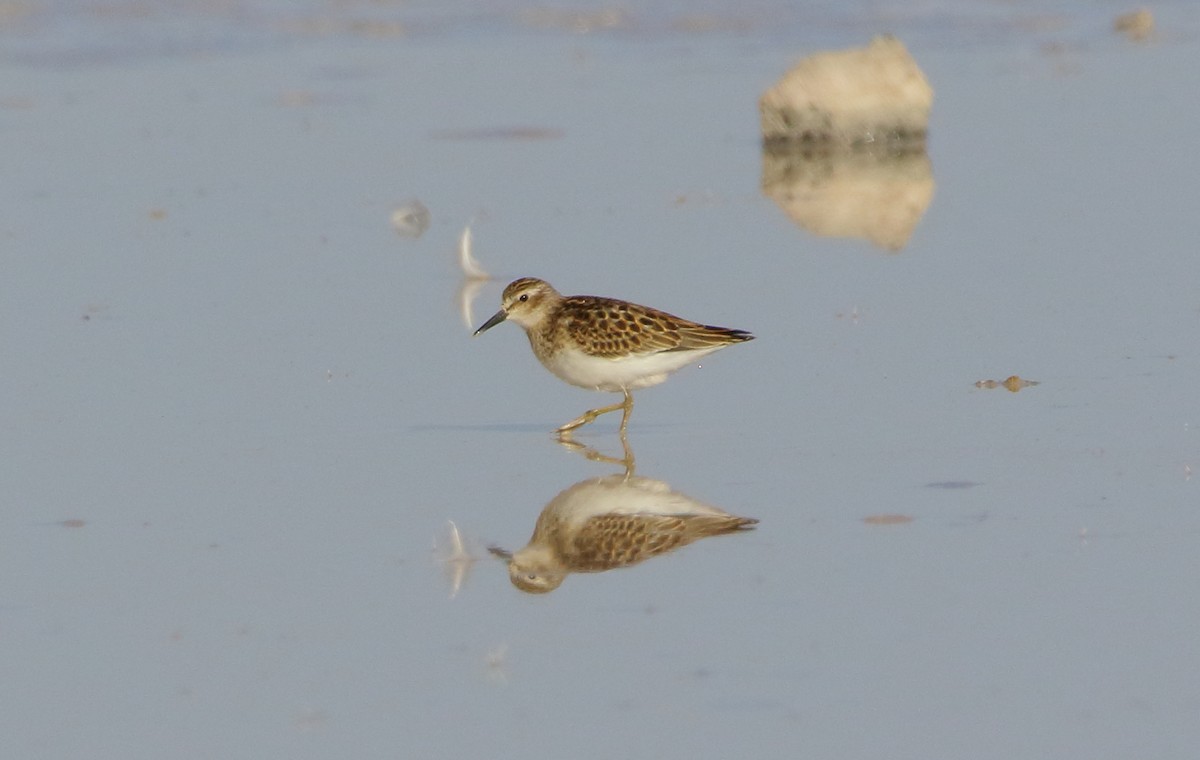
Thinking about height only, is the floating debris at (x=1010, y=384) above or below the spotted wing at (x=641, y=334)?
below

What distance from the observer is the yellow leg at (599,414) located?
31.6 feet

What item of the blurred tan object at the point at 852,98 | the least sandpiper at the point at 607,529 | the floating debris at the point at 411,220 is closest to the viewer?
the least sandpiper at the point at 607,529

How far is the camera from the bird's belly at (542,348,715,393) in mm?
9586

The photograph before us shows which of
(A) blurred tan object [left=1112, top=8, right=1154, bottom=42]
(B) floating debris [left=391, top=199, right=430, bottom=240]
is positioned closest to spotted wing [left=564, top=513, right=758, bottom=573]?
(B) floating debris [left=391, top=199, right=430, bottom=240]

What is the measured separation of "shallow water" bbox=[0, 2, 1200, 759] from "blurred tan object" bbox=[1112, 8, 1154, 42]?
2799mm

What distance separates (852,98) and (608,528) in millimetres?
9151

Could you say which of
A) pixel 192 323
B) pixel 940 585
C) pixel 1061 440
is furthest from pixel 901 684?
pixel 192 323

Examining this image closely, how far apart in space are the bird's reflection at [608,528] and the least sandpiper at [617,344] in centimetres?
99

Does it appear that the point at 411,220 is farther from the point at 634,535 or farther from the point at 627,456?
the point at 634,535

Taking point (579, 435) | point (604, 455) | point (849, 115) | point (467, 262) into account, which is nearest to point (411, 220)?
point (467, 262)

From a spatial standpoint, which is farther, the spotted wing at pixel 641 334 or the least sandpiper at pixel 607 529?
the spotted wing at pixel 641 334

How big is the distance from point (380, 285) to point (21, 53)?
10418 mm

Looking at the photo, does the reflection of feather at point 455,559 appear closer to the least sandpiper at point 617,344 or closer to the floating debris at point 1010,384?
the least sandpiper at point 617,344

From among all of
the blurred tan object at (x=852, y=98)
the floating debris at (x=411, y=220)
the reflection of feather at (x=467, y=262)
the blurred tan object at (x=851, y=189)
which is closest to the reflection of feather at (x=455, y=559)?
the reflection of feather at (x=467, y=262)
